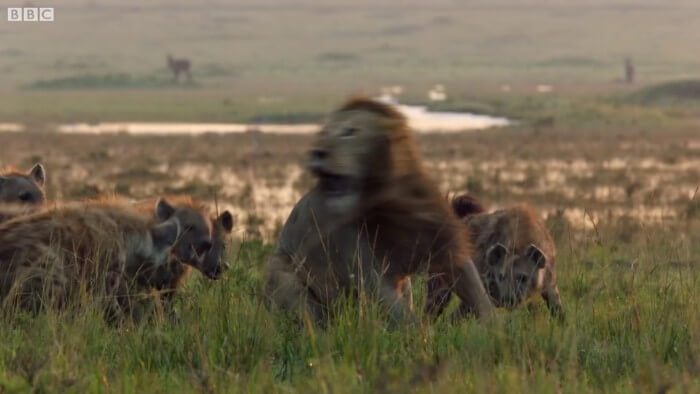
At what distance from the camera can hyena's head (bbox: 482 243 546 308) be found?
280 inches

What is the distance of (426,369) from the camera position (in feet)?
12.9

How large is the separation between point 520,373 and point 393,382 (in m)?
0.54

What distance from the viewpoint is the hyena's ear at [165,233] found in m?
6.84

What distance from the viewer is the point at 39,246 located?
6273 millimetres

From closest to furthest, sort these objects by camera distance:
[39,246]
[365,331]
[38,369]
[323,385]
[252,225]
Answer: [323,385] < [38,369] < [365,331] < [39,246] < [252,225]

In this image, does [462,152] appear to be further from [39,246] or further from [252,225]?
[39,246]

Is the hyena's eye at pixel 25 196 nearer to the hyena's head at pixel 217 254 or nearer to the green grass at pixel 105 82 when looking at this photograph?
the hyena's head at pixel 217 254

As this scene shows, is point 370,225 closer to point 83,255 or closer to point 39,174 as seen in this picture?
point 83,255

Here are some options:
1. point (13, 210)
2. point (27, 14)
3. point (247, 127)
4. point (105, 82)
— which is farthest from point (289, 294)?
point (27, 14)

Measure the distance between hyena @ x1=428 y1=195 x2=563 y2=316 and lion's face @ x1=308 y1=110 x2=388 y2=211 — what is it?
134cm

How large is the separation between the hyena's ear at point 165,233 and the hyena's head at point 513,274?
5.08 feet

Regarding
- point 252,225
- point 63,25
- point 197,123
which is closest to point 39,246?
point 252,225

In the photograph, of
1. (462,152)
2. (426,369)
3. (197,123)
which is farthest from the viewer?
(197,123)

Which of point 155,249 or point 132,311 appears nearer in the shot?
point 132,311
